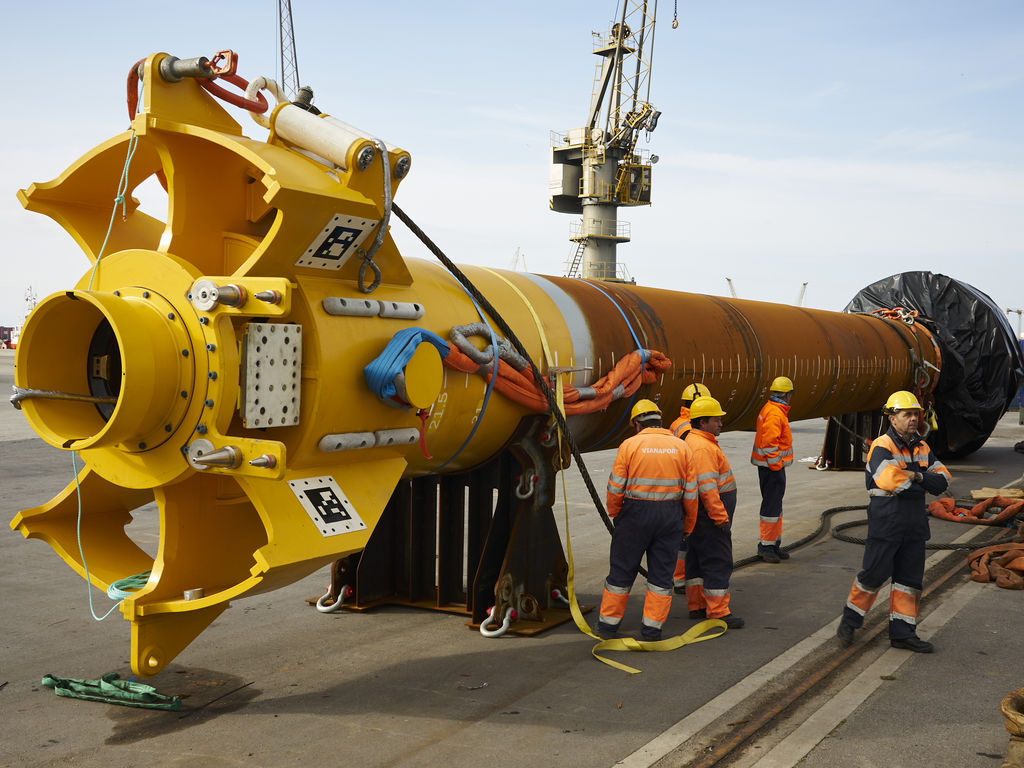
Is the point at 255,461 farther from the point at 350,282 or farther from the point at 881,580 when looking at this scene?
the point at 881,580

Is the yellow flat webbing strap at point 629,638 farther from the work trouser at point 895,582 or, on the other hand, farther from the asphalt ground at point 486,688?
the work trouser at point 895,582

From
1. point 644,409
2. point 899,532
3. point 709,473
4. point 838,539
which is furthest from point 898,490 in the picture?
point 838,539

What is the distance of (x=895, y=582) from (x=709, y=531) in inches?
48.6

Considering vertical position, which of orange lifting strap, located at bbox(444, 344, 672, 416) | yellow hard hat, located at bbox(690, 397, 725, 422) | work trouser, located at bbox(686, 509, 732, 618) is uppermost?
orange lifting strap, located at bbox(444, 344, 672, 416)

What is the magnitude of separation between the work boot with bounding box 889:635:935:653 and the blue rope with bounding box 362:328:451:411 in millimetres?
3460

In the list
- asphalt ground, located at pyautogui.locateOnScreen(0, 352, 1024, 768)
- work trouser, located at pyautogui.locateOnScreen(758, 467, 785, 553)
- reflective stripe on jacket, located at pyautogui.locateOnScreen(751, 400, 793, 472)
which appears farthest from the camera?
reflective stripe on jacket, located at pyautogui.locateOnScreen(751, 400, 793, 472)

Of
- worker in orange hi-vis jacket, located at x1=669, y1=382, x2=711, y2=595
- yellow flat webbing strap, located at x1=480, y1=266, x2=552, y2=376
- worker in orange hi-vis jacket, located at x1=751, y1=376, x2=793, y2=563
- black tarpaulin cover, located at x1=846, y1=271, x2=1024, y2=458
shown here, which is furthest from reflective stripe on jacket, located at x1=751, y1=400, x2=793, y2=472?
black tarpaulin cover, located at x1=846, y1=271, x2=1024, y2=458

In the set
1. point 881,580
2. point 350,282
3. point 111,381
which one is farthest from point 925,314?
point 111,381

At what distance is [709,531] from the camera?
A: 6.31 metres

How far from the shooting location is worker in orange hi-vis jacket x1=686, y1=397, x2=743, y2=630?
6.12 m

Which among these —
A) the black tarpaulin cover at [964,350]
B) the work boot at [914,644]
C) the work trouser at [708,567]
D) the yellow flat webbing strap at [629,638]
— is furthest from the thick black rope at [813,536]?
the black tarpaulin cover at [964,350]

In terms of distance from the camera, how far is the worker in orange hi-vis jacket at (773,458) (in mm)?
8016

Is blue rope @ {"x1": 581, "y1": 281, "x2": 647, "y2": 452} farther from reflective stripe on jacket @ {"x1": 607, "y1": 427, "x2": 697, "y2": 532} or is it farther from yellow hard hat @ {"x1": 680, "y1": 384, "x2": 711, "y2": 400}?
reflective stripe on jacket @ {"x1": 607, "y1": 427, "x2": 697, "y2": 532}

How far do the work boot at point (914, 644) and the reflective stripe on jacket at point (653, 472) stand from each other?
150 centimetres
